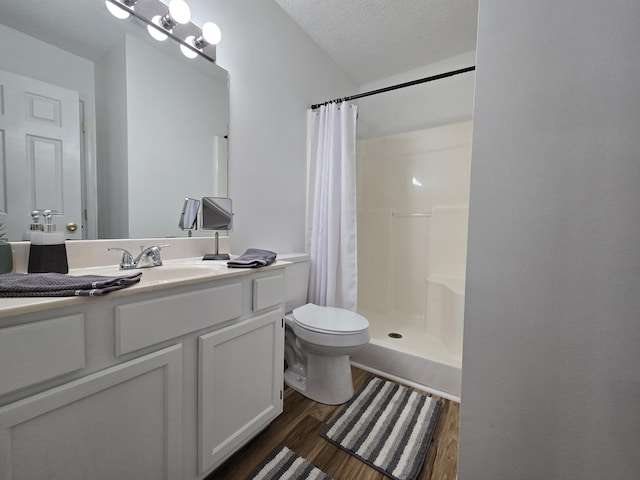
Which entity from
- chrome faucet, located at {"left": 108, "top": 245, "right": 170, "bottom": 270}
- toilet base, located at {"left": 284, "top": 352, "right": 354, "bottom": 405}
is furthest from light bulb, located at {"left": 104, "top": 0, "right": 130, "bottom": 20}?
toilet base, located at {"left": 284, "top": 352, "right": 354, "bottom": 405}

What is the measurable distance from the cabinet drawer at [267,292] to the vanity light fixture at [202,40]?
1232 millimetres

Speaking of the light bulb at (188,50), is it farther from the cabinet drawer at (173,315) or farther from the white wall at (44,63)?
the cabinet drawer at (173,315)

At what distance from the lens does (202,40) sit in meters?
1.38

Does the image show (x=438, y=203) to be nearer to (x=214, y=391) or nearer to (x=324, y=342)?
(x=324, y=342)

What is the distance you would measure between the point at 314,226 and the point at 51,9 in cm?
159

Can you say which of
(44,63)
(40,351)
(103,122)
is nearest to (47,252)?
(40,351)

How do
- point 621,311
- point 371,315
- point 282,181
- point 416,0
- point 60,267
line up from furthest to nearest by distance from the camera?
1. point 371,315
2. point 282,181
3. point 416,0
4. point 60,267
5. point 621,311

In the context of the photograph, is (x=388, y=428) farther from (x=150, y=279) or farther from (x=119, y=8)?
(x=119, y=8)

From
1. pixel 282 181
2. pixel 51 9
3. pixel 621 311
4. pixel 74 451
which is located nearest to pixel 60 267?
pixel 74 451

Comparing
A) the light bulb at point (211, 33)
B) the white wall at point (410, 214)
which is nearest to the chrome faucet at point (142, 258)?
the light bulb at point (211, 33)

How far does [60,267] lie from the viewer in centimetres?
90

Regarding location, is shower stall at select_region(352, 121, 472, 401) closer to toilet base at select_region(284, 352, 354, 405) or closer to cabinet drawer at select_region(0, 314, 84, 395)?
toilet base at select_region(284, 352, 354, 405)

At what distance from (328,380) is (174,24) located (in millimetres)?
2008

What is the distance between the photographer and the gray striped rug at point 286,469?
3.48 ft
